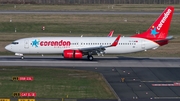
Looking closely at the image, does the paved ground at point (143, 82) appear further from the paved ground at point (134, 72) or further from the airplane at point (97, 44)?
the airplane at point (97, 44)

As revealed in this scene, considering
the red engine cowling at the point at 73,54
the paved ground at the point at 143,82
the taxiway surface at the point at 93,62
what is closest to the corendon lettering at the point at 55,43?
the red engine cowling at the point at 73,54

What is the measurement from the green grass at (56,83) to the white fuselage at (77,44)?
20.9 feet

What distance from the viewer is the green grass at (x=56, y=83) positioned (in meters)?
39.3

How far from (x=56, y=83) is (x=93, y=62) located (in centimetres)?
1512

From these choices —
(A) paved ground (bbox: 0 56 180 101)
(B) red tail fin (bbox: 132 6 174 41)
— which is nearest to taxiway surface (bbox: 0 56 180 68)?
(A) paved ground (bbox: 0 56 180 101)

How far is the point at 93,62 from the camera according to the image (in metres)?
58.7

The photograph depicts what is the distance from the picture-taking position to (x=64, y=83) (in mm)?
44062

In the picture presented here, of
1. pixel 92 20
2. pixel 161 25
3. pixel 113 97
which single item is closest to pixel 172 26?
pixel 92 20

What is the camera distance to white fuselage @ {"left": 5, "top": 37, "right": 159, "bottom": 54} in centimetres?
5909

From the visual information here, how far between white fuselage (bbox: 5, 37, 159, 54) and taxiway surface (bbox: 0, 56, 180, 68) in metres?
1.33

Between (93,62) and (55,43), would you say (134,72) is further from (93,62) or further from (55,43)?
(55,43)

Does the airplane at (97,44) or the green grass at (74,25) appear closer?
the airplane at (97,44)

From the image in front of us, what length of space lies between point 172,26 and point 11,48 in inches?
1563

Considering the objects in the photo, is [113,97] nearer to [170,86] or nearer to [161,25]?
[170,86]
